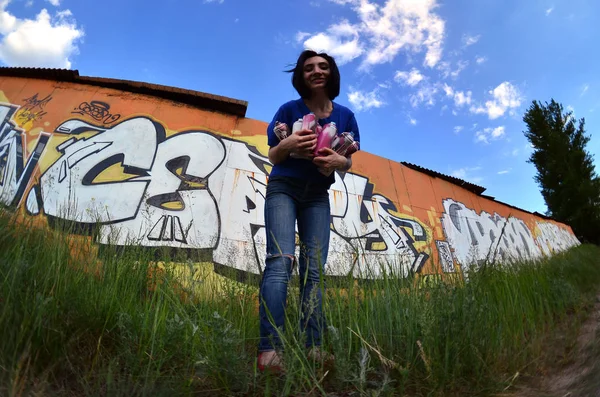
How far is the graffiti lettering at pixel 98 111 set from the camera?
254 inches

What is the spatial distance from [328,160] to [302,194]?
276 millimetres

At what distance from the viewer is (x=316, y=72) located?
2016 mm

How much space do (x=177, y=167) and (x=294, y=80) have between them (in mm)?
4483

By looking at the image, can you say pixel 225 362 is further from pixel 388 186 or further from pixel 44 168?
pixel 388 186

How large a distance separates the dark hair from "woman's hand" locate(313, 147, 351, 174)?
51 centimetres

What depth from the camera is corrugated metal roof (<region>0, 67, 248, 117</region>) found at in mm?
6684

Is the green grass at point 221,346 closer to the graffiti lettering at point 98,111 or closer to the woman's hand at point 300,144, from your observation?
the woman's hand at point 300,144

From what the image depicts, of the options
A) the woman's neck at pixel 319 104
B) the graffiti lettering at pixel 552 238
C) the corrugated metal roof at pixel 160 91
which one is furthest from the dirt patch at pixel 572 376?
the graffiti lettering at pixel 552 238

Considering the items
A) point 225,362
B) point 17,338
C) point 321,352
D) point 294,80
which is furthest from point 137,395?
point 294,80

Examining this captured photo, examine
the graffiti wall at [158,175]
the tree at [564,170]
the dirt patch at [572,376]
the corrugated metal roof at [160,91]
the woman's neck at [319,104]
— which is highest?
the tree at [564,170]

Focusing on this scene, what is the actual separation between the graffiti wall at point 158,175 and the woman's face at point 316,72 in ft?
9.89

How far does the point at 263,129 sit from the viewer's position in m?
7.08

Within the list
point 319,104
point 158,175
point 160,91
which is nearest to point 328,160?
point 319,104

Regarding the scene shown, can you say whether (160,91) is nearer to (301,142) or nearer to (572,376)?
(301,142)
